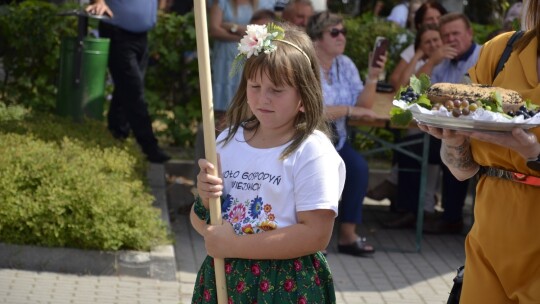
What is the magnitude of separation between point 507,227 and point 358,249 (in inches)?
181

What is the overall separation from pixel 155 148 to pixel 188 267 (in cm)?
239

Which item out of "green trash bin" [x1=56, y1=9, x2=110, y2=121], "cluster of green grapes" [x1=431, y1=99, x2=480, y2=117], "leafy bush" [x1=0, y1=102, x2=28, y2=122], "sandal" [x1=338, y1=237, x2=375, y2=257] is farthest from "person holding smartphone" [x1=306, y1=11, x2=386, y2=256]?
"cluster of green grapes" [x1=431, y1=99, x2=480, y2=117]

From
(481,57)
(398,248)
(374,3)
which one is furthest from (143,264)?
(374,3)

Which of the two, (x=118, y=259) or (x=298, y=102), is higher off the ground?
(x=298, y=102)

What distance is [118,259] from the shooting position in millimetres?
6789

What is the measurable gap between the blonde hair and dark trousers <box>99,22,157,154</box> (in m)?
5.51

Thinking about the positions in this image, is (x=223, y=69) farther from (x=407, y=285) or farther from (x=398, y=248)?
(x=407, y=285)

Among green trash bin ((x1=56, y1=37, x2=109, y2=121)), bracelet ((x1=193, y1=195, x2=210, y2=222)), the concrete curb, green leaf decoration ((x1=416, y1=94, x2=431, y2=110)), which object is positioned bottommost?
the concrete curb

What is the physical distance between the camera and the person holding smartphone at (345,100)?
25.9 ft

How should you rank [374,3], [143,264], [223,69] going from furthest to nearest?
[374,3] < [223,69] < [143,264]

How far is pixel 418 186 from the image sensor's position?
29.5 ft

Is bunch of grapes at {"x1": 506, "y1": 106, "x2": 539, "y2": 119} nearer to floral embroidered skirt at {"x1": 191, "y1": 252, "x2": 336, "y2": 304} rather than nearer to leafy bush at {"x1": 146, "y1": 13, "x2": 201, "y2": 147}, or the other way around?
floral embroidered skirt at {"x1": 191, "y1": 252, "x2": 336, "y2": 304}

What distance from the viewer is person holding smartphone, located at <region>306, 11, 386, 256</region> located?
7.89m

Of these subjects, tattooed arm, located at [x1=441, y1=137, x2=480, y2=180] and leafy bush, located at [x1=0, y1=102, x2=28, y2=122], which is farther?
leafy bush, located at [x1=0, y1=102, x2=28, y2=122]
